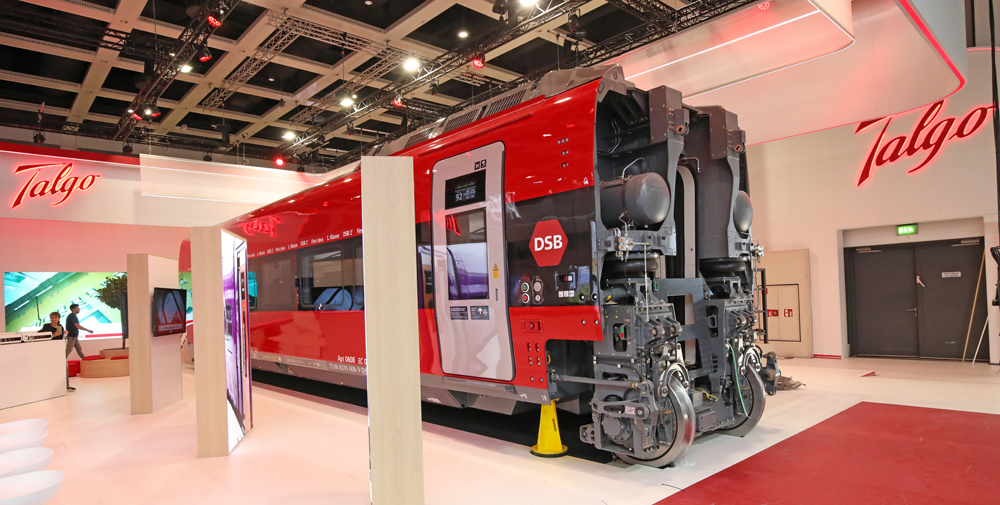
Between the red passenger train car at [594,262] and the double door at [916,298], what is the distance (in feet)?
20.8

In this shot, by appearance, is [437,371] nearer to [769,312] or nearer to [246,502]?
[246,502]

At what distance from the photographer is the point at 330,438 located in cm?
518

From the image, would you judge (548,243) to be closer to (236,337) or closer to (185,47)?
(236,337)

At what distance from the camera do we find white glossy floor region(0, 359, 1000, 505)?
3.66 meters

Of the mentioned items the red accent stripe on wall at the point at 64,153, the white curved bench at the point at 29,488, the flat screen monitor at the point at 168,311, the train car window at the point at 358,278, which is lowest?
the white curved bench at the point at 29,488

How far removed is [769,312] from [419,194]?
7827 mm

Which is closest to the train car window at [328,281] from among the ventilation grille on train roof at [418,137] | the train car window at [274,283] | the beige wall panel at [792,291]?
the train car window at [274,283]

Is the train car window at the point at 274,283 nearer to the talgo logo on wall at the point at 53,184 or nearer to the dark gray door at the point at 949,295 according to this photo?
the talgo logo on wall at the point at 53,184

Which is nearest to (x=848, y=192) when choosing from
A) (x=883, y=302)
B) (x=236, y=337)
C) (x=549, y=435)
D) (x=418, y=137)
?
(x=883, y=302)

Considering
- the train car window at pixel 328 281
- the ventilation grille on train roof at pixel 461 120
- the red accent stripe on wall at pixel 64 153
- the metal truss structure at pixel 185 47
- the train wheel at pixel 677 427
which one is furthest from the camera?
the red accent stripe on wall at pixel 64 153

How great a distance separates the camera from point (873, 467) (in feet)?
12.7

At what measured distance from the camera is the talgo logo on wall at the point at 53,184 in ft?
35.0

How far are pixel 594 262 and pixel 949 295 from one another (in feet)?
27.9

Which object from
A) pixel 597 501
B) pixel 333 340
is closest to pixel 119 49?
pixel 333 340
